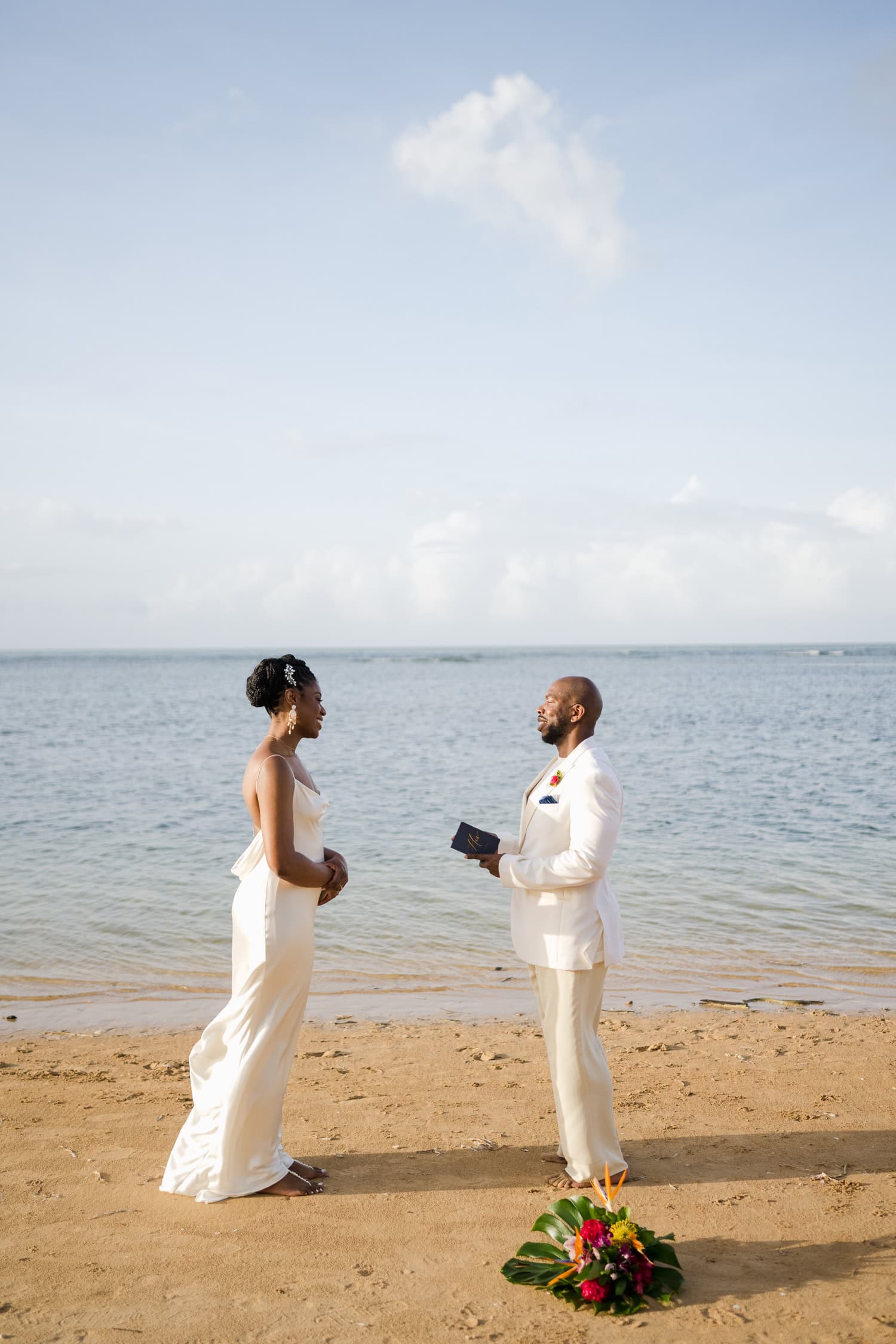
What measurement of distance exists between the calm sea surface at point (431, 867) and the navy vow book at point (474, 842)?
4000 mm

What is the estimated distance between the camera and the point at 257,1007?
455 centimetres

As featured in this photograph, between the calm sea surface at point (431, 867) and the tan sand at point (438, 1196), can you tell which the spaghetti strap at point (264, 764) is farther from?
the calm sea surface at point (431, 867)

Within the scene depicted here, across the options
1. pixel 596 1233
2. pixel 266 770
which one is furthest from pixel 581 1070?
pixel 266 770

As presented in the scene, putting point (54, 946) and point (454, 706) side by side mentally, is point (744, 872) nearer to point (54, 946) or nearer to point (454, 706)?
point (54, 946)

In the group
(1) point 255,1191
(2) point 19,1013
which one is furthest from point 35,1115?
(2) point 19,1013

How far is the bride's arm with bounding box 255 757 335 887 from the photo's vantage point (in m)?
4.45

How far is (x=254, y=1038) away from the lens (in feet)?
14.9

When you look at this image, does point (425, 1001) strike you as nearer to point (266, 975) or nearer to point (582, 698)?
point (266, 975)

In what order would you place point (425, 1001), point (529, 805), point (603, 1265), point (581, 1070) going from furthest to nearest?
point (425, 1001) < point (529, 805) < point (581, 1070) < point (603, 1265)

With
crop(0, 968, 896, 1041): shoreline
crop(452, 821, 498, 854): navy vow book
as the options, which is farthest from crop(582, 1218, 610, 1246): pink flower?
crop(0, 968, 896, 1041): shoreline

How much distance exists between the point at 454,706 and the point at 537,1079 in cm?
4499

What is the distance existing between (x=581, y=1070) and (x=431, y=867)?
887 centimetres

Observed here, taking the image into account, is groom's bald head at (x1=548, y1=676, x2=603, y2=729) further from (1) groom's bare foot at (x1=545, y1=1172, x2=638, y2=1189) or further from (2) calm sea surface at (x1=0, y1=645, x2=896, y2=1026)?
(2) calm sea surface at (x1=0, y1=645, x2=896, y2=1026)

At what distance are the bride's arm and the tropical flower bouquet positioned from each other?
180cm
